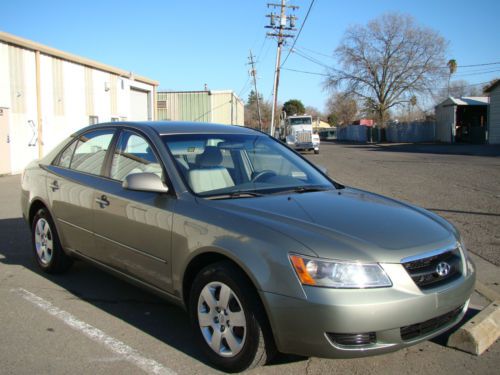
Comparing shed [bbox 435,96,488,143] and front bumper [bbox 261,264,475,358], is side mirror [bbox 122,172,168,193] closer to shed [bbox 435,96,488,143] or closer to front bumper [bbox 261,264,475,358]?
front bumper [bbox 261,264,475,358]

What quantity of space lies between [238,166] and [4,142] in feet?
49.4

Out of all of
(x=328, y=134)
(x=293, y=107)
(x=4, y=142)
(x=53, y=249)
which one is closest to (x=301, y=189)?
(x=53, y=249)

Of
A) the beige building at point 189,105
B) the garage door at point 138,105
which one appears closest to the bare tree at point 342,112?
the beige building at point 189,105

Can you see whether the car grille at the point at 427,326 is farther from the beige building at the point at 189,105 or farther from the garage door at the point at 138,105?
the beige building at the point at 189,105

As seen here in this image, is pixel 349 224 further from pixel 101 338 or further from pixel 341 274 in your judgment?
pixel 101 338

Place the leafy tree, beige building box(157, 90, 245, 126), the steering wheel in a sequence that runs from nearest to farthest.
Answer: the steering wheel → beige building box(157, 90, 245, 126) → the leafy tree

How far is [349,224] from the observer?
3.17 metres

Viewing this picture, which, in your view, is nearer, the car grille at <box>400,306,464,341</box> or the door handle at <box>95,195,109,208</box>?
the car grille at <box>400,306,464,341</box>

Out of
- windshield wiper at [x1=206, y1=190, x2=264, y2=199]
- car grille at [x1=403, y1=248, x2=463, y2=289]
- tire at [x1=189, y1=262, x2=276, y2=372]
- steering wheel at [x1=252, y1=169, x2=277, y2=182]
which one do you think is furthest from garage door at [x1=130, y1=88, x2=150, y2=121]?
car grille at [x1=403, y1=248, x2=463, y2=289]

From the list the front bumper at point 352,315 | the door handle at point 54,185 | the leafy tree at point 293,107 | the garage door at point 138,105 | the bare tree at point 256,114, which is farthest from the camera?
the leafy tree at point 293,107

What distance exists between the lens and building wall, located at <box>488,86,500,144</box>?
38219 millimetres

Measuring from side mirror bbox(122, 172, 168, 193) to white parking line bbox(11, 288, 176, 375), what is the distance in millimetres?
1176

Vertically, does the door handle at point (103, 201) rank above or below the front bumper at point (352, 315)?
above

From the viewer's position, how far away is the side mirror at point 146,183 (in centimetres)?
363
